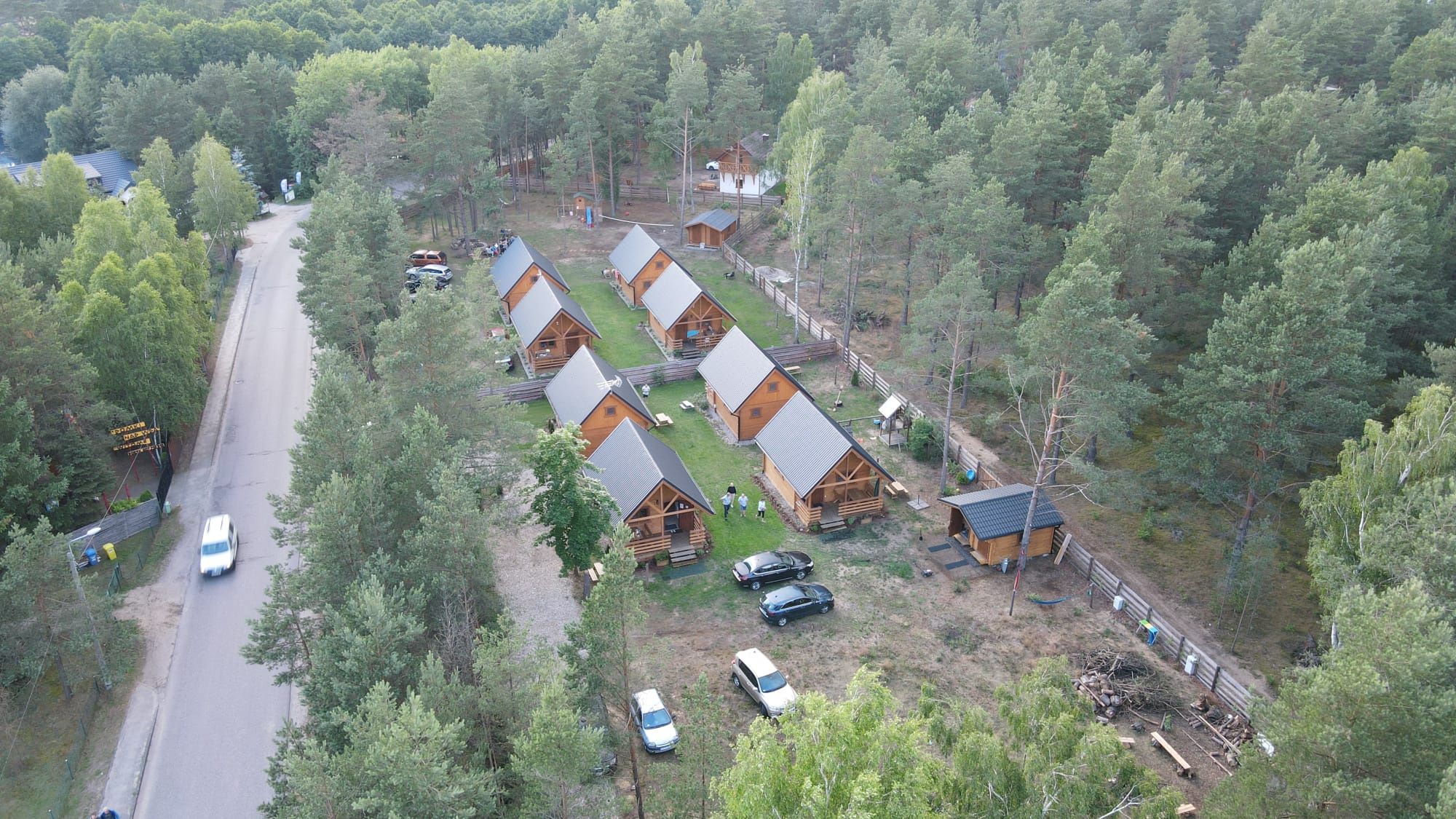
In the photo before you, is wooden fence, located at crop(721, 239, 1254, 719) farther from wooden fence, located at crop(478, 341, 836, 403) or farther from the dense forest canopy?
the dense forest canopy

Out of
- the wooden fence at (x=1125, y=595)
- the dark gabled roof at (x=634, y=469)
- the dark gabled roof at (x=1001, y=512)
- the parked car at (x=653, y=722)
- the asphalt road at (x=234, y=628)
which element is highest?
the dark gabled roof at (x=634, y=469)

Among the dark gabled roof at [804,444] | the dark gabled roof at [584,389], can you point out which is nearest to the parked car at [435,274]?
the dark gabled roof at [584,389]

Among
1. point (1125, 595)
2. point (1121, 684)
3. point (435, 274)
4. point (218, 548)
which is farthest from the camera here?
point (435, 274)

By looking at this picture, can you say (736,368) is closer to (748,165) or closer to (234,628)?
(234,628)

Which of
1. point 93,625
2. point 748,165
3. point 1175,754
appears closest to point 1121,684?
point 1175,754

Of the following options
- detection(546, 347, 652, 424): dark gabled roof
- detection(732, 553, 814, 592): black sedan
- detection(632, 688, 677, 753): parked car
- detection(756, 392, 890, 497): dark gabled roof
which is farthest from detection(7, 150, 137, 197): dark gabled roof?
detection(632, 688, 677, 753): parked car

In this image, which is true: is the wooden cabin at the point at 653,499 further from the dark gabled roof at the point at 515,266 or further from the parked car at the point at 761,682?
the dark gabled roof at the point at 515,266
